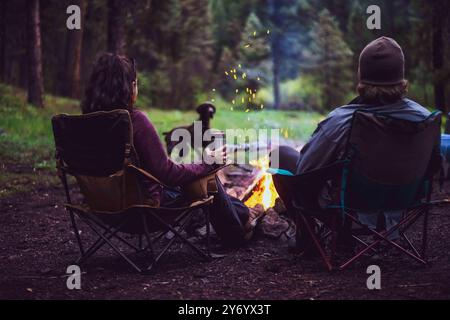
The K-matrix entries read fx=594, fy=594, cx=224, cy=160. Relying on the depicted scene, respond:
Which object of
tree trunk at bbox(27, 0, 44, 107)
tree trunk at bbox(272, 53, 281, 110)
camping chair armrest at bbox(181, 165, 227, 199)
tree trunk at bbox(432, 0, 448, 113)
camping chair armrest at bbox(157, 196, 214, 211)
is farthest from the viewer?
tree trunk at bbox(272, 53, 281, 110)

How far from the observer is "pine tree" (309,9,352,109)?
25.4 meters

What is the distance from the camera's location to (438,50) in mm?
9781

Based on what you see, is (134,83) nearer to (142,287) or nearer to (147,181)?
(147,181)

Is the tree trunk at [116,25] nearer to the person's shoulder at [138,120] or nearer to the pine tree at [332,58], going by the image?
the person's shoulder at [138,120]

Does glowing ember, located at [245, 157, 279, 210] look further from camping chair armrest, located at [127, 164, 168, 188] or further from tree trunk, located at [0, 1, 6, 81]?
tree trunk, located at [0, 1, 6, 81]

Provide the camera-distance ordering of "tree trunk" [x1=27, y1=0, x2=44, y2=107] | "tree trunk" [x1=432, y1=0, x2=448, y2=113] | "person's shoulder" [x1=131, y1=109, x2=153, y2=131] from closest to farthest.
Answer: "person's shoulder" [x1=131, y1=109, x2=153, y2=131] < "tree trunk" [x1=432, y1=0, x2=448, y2=113] < "tree trunk" [x1=27, y1=0, x2=44, y2=107]

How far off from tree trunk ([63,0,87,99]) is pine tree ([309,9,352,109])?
10376 millimetres

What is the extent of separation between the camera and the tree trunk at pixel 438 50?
9273 mm

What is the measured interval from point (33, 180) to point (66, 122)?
15.3 ft

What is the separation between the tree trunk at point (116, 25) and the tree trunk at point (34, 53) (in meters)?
2.94

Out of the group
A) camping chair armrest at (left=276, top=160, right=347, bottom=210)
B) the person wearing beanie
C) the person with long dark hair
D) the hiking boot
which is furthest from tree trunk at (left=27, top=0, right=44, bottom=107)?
the person wearing beanie

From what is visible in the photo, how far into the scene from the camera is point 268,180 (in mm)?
6281

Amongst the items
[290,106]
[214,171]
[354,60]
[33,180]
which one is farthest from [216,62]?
[214,171]
